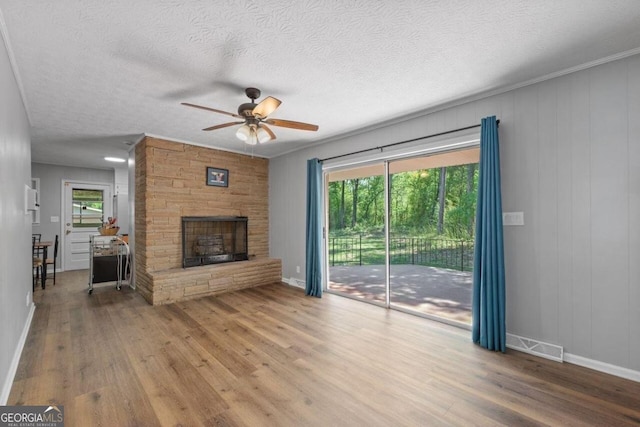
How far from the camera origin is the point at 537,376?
2.26 meters

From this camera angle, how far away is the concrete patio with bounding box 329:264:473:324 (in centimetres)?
373

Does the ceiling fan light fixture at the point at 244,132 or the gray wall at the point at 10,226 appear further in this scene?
the ceiling fan light fixture at the point at 244,132

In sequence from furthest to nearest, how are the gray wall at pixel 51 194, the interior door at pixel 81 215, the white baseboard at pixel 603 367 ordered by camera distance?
the interior door at pixel 81 215
the gray wall at pixel 51 194
the white baseboard at pixel 603 367

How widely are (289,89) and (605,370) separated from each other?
368 centimetres

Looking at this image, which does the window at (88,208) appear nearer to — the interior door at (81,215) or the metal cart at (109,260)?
the interior door at (81,215)

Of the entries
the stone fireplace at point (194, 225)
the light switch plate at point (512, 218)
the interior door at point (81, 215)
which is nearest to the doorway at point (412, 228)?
the light switch plate at point (512, 218)

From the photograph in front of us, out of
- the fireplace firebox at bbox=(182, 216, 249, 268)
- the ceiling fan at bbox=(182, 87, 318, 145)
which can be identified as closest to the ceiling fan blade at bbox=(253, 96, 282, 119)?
the ceiling fan at bbox=(182, 87, 318, 145)

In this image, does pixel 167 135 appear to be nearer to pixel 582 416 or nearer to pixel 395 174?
pixel 395 174

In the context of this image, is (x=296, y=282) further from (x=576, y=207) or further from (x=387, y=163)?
(x=576, y=207)

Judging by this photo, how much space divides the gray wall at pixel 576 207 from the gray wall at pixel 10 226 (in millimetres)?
4075

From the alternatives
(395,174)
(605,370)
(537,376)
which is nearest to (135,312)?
(395,174)

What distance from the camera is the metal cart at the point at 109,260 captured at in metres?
4.76

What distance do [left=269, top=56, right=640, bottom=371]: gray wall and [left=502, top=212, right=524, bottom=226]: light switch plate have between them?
0.05 meters

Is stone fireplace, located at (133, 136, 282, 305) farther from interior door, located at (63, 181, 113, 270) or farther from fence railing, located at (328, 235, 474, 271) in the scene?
interior door, located at (63, 181, 113, 270)
